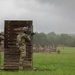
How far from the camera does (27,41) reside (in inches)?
1048

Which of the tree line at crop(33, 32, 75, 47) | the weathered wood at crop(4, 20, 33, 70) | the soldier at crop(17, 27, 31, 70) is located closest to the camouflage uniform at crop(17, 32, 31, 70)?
the soldier at crop(17, 27, 31, 70)

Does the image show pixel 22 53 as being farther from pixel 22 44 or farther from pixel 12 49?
pixel 12 49

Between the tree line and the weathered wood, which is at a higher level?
the tree line

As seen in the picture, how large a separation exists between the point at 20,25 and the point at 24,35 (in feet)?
5.41

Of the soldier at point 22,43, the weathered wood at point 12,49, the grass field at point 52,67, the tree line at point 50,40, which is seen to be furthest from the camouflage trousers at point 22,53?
the tree line at point 50,40

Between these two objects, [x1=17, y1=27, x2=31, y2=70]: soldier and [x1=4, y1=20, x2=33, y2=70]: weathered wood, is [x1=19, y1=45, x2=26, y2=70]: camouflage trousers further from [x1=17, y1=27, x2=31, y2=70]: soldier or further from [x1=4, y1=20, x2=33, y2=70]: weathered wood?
[x1=4, y1=20, x2=33, y2=70]: weathered wood

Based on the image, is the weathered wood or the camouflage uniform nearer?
the camouflage uniform

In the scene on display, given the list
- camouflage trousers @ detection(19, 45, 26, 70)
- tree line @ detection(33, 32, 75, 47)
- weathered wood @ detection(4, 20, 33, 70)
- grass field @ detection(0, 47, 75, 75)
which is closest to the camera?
grass field @ detection(0, 47, 75, 75)

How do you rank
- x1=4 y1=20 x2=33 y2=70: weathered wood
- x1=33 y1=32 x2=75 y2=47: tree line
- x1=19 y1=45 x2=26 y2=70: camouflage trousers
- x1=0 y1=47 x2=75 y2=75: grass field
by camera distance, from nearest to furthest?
x1=0 y1=47 x2=75 y2=75: grass field < x1=19 y1=45 x2=26 y2=70: camouflage trousers < x1=4 y1=20 x2=33 y2=70: weathered wood < x1=33 y1=32 x2=75 y2=47: tree line

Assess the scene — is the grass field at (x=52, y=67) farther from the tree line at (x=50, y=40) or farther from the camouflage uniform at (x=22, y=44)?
the tree line at (x=50, y=40)

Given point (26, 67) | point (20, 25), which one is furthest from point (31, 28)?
point (26, 67)

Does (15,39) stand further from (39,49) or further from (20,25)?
(39,49)

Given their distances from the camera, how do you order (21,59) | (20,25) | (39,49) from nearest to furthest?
(21,59) < (20,25) < (39,49)

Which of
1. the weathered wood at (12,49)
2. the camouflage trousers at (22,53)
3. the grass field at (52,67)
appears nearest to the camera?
the grass field at (52,67)
